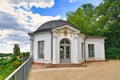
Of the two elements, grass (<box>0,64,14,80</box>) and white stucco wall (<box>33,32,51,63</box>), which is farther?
white stucco wall (<box>33,32,51,63</box>)

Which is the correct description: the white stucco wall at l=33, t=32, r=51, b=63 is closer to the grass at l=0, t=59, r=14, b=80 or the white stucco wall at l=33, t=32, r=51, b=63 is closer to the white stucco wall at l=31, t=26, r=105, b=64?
the white stucco wall at l=31, t=26, r=105, b=64

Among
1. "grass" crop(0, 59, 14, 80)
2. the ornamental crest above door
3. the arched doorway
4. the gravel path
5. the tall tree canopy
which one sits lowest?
"grass" crop(0, 59, 14, 80)

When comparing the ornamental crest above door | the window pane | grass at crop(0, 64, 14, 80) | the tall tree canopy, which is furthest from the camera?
the tall tree canopy

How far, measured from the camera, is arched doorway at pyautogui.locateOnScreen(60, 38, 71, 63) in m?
19.5

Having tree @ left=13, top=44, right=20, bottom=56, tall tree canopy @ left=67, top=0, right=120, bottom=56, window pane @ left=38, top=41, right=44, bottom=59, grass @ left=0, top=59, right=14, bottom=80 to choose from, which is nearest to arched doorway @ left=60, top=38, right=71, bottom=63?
window pane @ left=38, top=41, right=44, bottom=59

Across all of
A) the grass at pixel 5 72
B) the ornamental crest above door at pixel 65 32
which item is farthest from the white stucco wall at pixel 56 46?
the grass at pixel 5 72

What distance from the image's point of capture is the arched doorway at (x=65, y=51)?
19548 mm

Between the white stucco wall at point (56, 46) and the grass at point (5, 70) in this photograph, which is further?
the white stucco wall at point (56, 46)

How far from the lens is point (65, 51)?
19.7m

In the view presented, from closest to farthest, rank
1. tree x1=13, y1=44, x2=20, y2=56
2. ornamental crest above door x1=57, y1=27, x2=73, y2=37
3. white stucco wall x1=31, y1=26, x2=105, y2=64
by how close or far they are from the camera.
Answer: white stucco wall x1=31, y1=26, x2=105, y2=64
ornamental crest above door x1=57, y1=27, x2=73, y2=37
tree x1=13, y1=44, x2=20, y2=56

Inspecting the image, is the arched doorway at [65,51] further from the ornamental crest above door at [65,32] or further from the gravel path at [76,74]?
the gravel path at [76,74]

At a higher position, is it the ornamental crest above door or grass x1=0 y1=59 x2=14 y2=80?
the ornamental crest above door

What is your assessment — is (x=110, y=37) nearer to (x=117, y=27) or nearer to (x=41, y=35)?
(x=117, y=27)

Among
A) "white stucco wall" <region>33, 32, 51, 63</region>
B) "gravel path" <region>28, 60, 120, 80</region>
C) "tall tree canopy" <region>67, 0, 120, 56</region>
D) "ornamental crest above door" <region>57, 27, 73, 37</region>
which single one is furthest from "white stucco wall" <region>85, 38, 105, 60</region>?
"gravel path" <region>28, 60, 120, 80</region>
